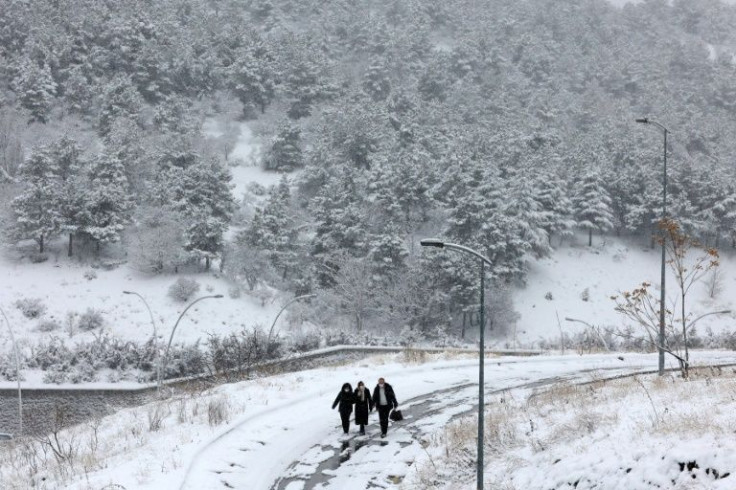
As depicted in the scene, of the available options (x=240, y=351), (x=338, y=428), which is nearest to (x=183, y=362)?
(x=240, y=351)

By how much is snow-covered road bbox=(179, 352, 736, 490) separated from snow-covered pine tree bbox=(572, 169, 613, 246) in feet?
125

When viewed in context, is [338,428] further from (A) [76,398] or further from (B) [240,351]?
(A) [76,398]

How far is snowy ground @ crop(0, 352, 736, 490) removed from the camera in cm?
1073

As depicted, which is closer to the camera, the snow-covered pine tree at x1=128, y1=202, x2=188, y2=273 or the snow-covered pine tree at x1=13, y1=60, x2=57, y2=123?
the snow-covered pine tree at x1=128, y1=202, x2=188, y2=273

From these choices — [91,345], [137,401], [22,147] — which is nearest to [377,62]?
[22,147]

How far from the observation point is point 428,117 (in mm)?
72812

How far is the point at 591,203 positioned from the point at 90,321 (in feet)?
156

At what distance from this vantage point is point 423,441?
17250mm

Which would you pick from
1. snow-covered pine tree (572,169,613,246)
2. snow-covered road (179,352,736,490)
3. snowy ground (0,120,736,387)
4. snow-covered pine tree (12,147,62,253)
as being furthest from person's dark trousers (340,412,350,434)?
snow-covered pine tree (572,169,613,246)

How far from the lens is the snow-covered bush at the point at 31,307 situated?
45.9 metres

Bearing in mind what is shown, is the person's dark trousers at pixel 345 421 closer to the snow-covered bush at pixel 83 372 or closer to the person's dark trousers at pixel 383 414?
the person's dark trousers at pixel 383 414

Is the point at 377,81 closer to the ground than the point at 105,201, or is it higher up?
higher up

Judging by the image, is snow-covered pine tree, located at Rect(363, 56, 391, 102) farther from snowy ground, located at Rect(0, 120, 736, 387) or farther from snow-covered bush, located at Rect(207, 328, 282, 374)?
snow-covered bush, located at Rect(207, 328, 282, 374)

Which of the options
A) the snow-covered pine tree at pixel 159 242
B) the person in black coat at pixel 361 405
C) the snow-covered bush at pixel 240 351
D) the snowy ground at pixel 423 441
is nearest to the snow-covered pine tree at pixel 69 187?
the snow-covered pine tree at pixel 159 242
